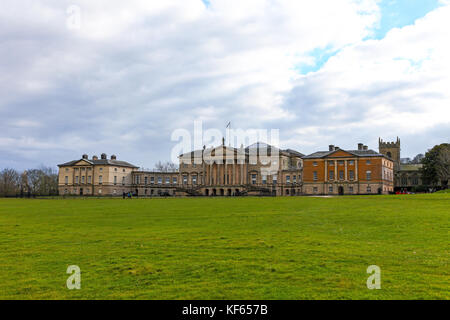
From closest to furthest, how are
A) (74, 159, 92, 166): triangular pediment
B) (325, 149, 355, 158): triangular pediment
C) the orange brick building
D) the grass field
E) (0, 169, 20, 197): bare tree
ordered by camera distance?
the grass field
the orange brick building
(325, 149, 355, 158): triangular pediment
(0, 169, 20, 197): bare tree
(74, 159, 92, 166): triangular pediment

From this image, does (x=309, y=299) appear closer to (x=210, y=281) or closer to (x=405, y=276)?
(x=210, y=281)

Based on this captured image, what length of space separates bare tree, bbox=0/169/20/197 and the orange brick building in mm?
66055

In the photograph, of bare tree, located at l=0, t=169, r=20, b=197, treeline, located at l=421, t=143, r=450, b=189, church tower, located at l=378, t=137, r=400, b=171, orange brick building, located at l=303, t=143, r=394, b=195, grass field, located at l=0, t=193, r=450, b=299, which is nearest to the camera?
grass field, located at l=0, t=193, r=450, b=299

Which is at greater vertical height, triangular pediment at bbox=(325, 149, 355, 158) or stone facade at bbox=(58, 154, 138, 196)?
triangular pediment at bbox=(325, 149, 355, 158)

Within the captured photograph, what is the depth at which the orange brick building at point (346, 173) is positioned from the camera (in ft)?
291

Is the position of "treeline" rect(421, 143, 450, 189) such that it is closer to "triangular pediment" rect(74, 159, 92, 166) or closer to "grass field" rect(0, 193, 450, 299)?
"grass field" rect(0, 193, 450, 299)

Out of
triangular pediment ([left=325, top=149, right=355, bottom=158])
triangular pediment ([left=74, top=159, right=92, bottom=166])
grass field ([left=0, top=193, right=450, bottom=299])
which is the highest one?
triangular pediment ([left=325, top=149, right=355, bottom=158])

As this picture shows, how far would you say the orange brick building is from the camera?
88750 mm

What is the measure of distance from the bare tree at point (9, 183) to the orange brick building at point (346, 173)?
217ft

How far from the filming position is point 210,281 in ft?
29.6

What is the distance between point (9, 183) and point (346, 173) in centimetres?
8741

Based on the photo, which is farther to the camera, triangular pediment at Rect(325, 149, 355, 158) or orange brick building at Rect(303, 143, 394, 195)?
triangular pediment at Rect(325, 149, 355, 158)

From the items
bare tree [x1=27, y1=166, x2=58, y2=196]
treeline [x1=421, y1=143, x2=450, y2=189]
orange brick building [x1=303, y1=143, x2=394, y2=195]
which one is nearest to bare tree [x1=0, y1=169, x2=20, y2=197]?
bare tree [x1=27, y1=166, x2=58, y2=196]

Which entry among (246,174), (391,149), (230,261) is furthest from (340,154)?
(230,261)
